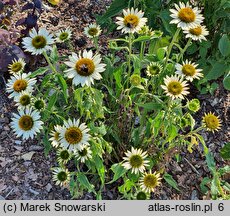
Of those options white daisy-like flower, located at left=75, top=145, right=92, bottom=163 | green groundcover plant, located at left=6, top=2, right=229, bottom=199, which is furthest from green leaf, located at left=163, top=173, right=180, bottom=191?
white daisy-like flower, located at left=75, top=145, right=92, bottom=163

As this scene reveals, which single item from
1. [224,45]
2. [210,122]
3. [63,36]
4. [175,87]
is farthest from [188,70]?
[63,36]

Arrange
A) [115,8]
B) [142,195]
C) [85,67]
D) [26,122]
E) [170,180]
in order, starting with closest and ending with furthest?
[85,67] → [26,122] → [142,195] → [170,180] → [115,8]

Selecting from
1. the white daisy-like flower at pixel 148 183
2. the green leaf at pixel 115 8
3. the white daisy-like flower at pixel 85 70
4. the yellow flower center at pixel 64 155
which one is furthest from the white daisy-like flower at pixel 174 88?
the green leaf at pixel 115 8

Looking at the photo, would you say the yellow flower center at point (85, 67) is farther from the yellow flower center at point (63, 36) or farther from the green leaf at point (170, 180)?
the green leaf at point (170, 180)

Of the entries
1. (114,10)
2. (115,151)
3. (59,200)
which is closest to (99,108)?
(115,151)

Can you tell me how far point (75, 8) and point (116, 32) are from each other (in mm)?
315

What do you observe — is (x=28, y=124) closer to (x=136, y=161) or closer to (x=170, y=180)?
(x=136, y=161)

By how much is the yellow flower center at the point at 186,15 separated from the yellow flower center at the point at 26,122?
0.71 metres

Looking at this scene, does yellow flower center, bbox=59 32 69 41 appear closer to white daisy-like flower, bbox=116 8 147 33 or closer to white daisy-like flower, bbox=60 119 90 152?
white daisy-like flower, bbox=116 8 147 33

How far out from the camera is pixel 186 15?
1.74 meters

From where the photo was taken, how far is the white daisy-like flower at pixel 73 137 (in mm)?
1645

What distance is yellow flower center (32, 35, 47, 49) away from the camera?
177cm

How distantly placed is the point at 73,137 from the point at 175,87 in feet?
1.41

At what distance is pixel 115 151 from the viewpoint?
2090 mm
